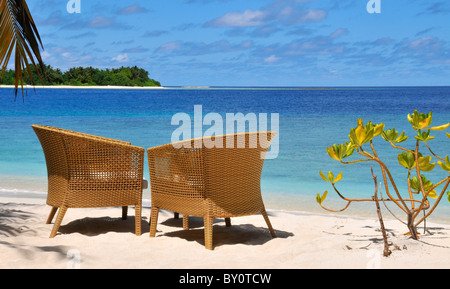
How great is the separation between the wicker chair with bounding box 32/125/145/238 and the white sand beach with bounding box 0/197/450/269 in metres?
0.26

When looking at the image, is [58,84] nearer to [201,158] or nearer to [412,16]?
[412,16]

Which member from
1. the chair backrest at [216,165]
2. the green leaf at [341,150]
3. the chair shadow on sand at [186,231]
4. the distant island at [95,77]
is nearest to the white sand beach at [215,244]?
the chair shadow on sand at [186,231]

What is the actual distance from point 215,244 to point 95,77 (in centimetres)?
6830

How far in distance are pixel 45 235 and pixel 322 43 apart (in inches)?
2772

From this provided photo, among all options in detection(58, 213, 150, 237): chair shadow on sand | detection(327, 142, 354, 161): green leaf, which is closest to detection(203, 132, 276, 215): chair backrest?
detection(327, 142, 354, 161): green leaf

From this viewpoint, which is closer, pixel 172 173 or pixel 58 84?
pixel 172 173

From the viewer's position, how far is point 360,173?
792cm

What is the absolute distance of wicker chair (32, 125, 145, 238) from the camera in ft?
12.3

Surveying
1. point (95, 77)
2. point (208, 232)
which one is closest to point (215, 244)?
Result: point (208, 232)

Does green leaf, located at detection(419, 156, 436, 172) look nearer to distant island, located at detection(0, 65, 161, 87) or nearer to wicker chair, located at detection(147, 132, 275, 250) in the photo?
wicker chair, located at detection(147, 132, 275, 250)

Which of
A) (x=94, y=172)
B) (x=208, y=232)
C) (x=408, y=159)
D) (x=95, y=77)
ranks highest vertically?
(x=95, y=77)

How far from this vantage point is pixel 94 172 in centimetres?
377

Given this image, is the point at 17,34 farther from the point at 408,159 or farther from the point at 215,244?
the point at 408,159
